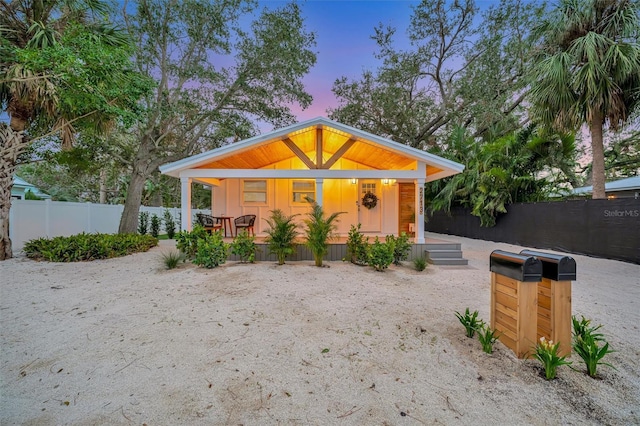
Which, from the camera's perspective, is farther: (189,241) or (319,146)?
(319,146)

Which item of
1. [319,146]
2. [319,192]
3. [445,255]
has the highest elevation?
[319,146]

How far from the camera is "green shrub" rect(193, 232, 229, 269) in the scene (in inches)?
248

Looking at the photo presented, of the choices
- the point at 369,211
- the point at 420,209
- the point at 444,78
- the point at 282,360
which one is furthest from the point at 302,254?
the point at 444,78

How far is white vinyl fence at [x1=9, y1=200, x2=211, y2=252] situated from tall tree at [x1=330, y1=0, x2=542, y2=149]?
41.1 feet

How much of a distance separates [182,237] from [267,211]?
12.0 ft

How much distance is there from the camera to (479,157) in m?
12.1

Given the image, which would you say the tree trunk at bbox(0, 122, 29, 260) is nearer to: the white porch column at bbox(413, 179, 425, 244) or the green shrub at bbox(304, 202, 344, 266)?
the green shrub at bbox(304, 202, 344, 266)

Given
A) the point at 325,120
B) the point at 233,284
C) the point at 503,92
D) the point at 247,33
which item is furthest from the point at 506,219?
the point at 247,33

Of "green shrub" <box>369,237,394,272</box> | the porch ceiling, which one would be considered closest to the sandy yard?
"green shrub" <box>369,237,394,272</box>

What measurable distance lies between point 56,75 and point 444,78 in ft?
53.9

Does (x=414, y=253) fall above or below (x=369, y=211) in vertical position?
below

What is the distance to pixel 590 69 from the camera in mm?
7125
